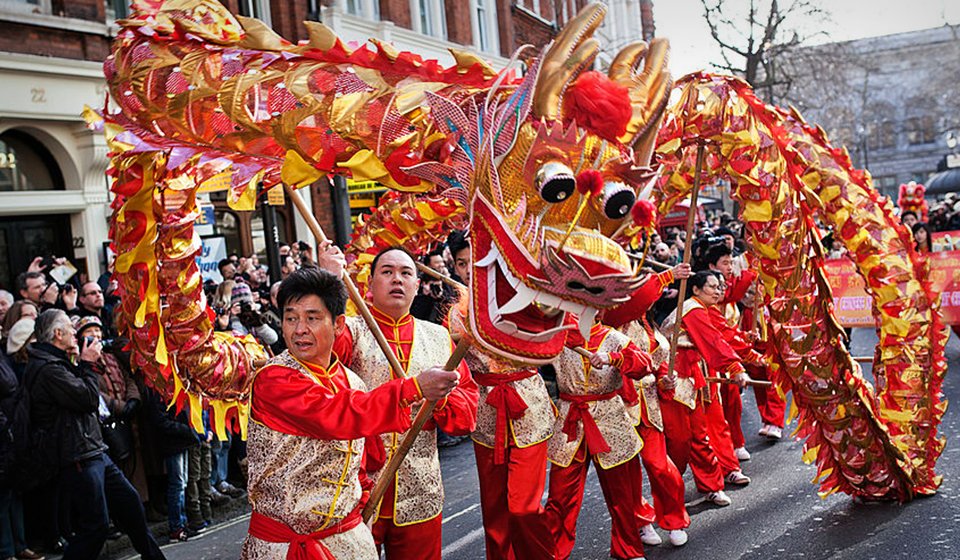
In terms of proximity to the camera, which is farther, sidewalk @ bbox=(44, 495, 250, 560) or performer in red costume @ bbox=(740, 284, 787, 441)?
performer in red costume @ bbox=(740, 284, 787, 441)

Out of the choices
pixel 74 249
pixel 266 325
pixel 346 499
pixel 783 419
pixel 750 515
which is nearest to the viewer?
pixel 346 499

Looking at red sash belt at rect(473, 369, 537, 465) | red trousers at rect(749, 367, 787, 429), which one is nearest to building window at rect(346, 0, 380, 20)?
red trousers at rect(749, 367, 787, 429)

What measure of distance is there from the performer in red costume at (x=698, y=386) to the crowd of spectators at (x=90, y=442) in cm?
290

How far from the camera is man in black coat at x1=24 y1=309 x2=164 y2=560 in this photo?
570cm

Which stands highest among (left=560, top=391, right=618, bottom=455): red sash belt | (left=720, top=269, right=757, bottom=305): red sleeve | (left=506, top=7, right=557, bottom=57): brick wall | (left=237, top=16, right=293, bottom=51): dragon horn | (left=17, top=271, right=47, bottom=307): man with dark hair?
(left=506, top=7, right=557, bottom=57): brick wall

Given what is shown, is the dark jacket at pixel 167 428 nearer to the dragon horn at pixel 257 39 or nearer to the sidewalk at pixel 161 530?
the sidewalk at pixel 161 530

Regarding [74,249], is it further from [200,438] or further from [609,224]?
[609,224]

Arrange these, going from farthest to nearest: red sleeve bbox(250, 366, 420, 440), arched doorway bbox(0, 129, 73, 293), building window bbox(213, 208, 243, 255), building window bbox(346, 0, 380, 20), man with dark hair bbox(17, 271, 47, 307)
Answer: building window bbox(346, 0, 380, 20) < building window bbox(213, 208, 243, 255) < arched doorway bbox(0, 129, 73, 293) < man with dark hair bbox(17, 271, 47, 307) < red sleeve bbox(250, 366, 420, 440)

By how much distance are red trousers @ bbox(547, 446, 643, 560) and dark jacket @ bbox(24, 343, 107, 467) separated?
→ 2702 millimetres

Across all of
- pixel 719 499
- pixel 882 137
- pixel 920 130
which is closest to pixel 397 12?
pixel 719 499

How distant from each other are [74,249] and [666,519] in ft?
30.2

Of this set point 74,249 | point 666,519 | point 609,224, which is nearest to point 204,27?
point 609,224

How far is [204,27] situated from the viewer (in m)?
3.64

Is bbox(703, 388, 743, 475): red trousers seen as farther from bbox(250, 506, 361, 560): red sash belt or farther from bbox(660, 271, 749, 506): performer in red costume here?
bbox(250, 506, 361, 560): red sash belt
